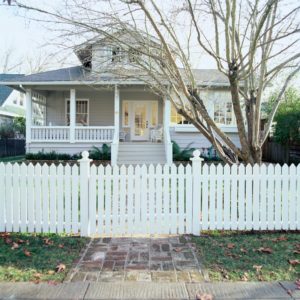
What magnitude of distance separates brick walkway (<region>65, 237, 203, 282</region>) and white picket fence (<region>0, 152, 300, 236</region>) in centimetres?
34

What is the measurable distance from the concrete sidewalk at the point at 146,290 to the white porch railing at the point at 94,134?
12494 mm

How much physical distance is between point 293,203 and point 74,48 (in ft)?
16.5

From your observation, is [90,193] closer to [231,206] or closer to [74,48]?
[231,206]

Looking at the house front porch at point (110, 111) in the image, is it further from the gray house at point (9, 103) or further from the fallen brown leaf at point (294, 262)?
the fallen brown leaf at point (294, 262)

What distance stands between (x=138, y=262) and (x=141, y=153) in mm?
10954

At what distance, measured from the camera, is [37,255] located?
448cm

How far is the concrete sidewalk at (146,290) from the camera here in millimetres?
3410

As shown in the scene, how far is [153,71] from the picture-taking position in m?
7.55

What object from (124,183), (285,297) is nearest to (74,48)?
(124,183)

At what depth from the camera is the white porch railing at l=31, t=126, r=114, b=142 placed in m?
15.9

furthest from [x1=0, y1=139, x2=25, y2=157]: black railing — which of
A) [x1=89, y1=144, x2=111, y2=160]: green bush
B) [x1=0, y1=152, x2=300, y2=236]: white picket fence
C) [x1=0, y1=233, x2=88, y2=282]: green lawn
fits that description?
[x1=0, y1=233, x2=88, y2=282]: green lawn

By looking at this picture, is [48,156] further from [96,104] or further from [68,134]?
[96,104]

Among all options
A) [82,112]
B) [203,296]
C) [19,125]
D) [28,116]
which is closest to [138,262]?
[203,296]

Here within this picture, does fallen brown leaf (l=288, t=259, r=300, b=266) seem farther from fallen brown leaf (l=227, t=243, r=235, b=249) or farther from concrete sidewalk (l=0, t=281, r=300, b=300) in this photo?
fallen brown leaf (l=227, t=243, r=235, b=249)
